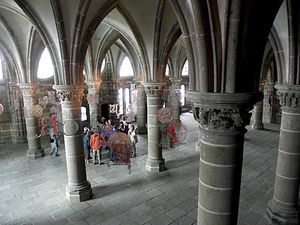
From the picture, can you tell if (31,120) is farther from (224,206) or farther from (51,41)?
(224,206)

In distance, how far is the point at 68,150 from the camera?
21.2 feet

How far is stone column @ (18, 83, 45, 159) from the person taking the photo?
9.70 metres

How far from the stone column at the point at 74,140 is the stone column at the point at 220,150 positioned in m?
3.98

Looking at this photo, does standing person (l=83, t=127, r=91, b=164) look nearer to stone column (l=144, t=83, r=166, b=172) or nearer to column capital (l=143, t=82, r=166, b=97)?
stone column (l=144, t=83, r=166, b=172)

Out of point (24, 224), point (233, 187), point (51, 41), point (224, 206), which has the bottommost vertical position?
point (24, 224)

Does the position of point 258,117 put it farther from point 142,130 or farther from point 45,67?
point 45,67

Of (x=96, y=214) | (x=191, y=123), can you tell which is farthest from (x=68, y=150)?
(x=191, y=123)

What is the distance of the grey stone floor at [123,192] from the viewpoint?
587 centimetres

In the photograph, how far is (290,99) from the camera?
4934 millimetres

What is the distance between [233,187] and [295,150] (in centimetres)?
282

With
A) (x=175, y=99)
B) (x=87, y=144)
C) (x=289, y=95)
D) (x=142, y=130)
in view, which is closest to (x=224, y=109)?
(x=289, y=95)

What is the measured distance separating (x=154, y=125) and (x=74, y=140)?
295cm

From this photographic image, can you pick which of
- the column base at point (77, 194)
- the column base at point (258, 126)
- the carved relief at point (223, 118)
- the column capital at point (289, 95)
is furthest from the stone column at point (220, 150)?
the column base at point (258, 126)

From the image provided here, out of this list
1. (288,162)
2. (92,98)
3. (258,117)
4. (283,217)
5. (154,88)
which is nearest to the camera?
(288,162)
